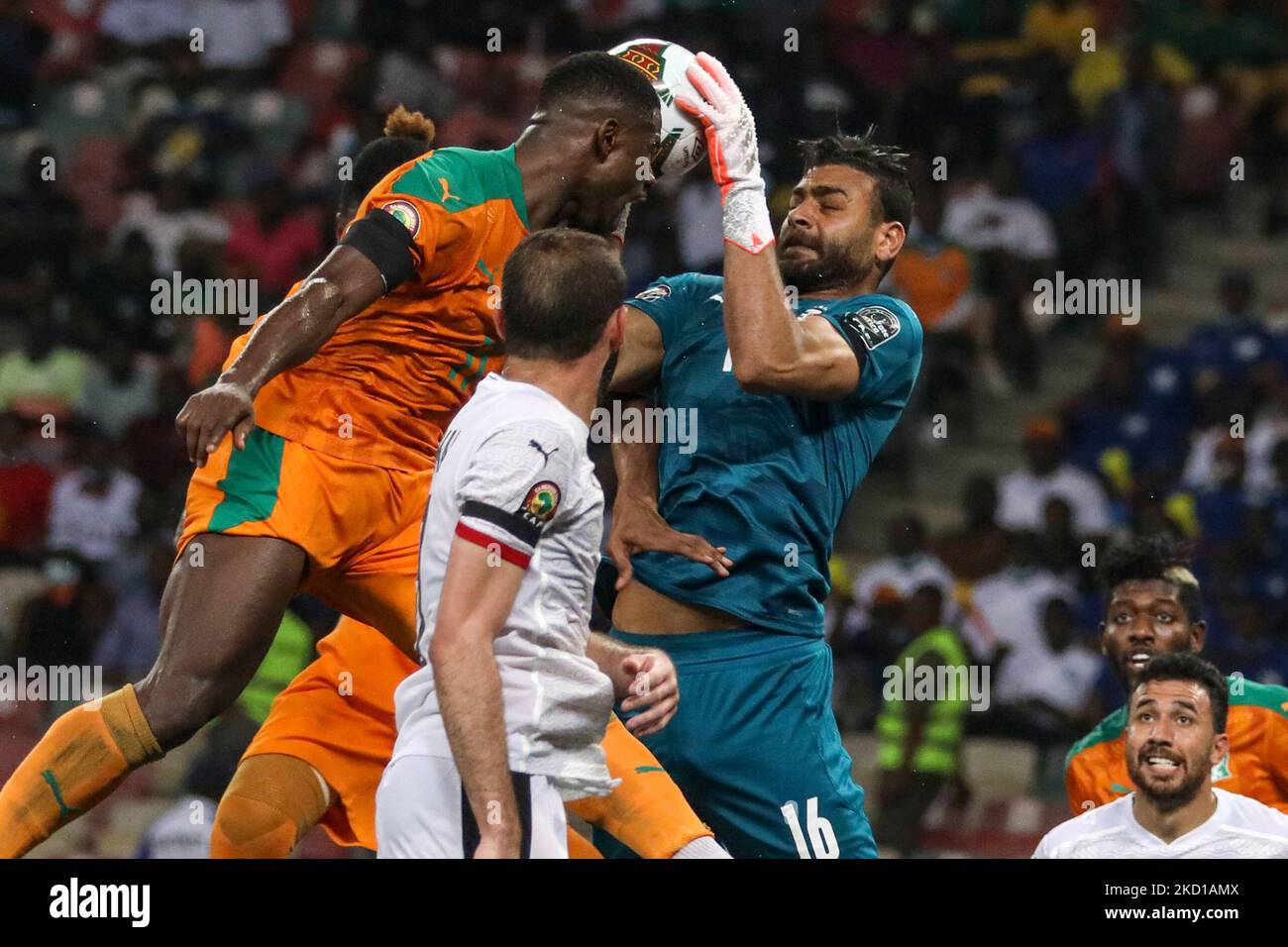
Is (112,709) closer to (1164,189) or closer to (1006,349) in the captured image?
(1006,349)

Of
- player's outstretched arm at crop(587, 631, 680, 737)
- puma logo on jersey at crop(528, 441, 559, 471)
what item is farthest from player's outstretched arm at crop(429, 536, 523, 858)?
player's outstretched arm at crop(587, 631, 680, 737)

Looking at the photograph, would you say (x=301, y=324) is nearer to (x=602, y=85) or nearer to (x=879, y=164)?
(x=602, y=85)

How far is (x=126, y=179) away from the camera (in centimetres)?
1176

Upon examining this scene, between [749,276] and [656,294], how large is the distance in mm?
541

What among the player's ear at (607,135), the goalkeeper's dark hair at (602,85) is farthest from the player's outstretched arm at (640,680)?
the goalkeeper's dark hair at (602,85)

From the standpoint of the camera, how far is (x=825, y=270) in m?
4.84

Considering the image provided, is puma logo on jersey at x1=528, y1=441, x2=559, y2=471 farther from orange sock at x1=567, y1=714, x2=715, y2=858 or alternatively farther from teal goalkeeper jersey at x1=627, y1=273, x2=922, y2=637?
teal goalkeeper jersey at x1=627, y1=273, x2=922, y2=637

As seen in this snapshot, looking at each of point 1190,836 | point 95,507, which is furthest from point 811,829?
point 95,507

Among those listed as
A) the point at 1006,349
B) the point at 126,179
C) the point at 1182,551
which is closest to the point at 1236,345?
the point at 1006,349

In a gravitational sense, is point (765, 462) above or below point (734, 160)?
below

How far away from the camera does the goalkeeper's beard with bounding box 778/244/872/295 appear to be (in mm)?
4816

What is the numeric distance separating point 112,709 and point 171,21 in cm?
945

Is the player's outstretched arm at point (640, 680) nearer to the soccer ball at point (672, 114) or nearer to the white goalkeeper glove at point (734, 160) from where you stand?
the white goalkeeper glove at point (734, 160)

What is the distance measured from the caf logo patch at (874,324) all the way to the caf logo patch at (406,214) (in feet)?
3.27
